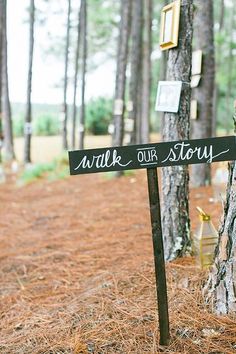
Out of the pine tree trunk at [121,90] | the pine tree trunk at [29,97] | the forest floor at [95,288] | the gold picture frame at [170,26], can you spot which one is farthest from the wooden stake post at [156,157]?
the pine tree trunk at [29,97]

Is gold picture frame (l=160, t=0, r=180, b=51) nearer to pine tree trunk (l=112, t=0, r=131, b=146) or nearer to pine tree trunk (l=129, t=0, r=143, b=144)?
pine tree trunk (l=112, t=0, r=131, b=146)

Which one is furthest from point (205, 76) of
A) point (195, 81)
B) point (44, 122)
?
point (44, 122)

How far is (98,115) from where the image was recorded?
2419cm

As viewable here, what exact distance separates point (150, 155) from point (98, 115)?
22500 millimetres

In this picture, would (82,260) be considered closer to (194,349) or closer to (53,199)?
(194,349)

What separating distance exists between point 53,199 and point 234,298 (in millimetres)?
5263

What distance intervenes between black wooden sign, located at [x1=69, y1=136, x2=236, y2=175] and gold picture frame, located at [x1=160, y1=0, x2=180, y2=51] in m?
1.27

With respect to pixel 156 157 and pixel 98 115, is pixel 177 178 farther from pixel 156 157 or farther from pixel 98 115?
pixel 98 115

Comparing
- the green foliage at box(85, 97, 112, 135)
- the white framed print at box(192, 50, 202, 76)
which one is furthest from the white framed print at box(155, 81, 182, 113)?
the green foliage at box(85, 97, 112, 135)

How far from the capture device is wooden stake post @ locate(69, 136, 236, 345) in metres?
1.96

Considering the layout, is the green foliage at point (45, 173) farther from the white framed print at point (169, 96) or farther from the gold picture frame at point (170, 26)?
the gold picture frame at point (170, 26)

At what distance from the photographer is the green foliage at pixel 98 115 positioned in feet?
78.4

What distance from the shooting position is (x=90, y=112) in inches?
939

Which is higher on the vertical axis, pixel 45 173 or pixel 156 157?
pixel 156 157
